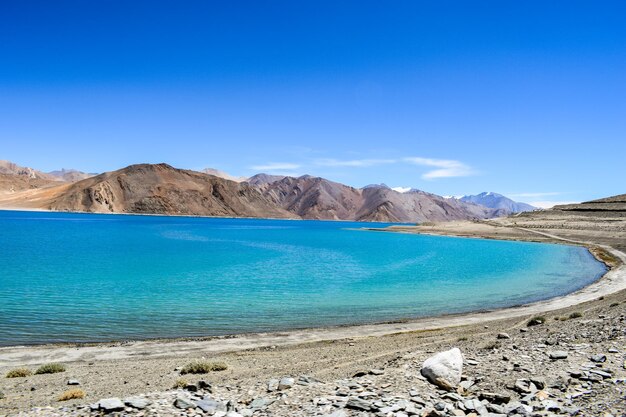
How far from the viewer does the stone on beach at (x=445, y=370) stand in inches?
343

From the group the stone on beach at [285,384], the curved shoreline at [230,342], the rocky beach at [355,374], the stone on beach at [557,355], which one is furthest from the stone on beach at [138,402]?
the stone on beach at [557,355]

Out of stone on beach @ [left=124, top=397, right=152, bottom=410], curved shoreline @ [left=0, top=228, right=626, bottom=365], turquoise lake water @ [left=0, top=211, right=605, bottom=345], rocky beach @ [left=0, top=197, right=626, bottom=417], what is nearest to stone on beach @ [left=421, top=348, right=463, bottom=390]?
rocky beach @ [left=0, top=197, right=626, bottom=417]

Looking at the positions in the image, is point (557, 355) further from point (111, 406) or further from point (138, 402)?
point (111, 406)

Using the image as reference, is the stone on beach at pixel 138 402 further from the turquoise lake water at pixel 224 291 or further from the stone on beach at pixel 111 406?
the turquoise lake water at pixel 224 291

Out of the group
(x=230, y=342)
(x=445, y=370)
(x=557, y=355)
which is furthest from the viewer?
(x=230, y=342)

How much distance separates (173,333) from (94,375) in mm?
5605

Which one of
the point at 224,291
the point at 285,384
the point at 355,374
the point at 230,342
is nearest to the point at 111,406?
the point at 285,384

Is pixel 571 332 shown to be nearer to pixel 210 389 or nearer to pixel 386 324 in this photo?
pixel 386 324

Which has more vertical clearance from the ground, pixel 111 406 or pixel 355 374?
pixel 111 406

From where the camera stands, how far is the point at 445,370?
29.3ft

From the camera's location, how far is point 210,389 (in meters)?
9.40

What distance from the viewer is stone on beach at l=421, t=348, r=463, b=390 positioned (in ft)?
28.6

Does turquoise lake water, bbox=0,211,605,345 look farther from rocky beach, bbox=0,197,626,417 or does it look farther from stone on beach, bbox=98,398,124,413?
stone on beach, bbox=98,398,124,413

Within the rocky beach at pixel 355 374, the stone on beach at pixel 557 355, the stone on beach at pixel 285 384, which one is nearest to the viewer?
the rocky beach at pixel 355 374
